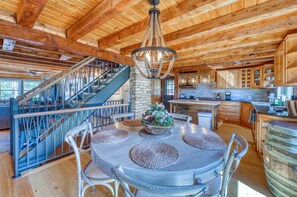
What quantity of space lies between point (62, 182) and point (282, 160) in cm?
280

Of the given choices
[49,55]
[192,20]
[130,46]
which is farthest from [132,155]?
[49,55]

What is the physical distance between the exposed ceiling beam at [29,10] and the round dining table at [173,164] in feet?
5.58

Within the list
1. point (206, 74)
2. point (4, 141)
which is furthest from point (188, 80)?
point (4, 141)

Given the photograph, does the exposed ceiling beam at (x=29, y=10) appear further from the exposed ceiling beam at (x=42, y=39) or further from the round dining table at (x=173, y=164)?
the round dining table at (x=173, y=164)

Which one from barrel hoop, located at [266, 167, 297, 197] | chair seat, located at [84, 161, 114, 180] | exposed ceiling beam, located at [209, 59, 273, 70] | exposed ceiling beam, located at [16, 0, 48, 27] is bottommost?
barrel hoop, located at [266, 167, 297, 197]

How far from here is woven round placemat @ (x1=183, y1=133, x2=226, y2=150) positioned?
1202 millimetres

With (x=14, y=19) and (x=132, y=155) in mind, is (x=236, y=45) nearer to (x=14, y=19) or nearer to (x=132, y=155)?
(x=132, y=155)

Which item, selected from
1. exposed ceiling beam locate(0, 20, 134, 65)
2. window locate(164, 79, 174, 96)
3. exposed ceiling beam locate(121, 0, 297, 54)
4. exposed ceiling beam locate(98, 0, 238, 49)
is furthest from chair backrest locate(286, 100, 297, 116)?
window locate(164, 79, 174, 96)

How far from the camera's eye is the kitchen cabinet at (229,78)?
5.54m

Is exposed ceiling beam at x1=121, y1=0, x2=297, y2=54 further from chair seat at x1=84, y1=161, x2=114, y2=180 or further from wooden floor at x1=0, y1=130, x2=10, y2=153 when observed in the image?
wooden floor at x1=0, y1=130, x2=10, y2=153

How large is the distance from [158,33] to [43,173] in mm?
2665

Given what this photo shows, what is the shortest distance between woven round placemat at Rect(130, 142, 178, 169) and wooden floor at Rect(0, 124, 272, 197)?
3.31ft

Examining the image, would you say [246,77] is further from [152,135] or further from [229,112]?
[152,135]

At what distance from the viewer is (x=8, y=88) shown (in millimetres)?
7789
